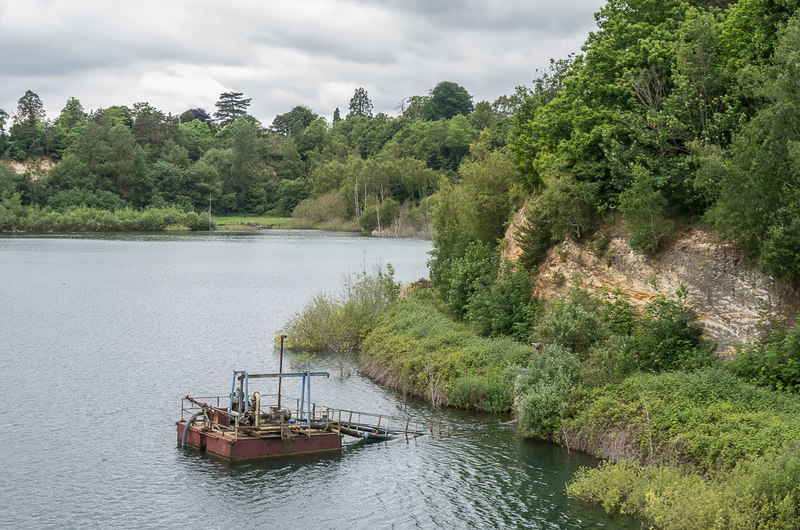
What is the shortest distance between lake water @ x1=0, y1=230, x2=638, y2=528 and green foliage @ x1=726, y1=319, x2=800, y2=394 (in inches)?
342

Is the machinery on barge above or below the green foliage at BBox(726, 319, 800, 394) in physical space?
below

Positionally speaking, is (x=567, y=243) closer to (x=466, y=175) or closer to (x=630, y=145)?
(x=630, y=145)

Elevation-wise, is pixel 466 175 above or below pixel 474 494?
above

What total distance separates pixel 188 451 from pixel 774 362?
28881 mm

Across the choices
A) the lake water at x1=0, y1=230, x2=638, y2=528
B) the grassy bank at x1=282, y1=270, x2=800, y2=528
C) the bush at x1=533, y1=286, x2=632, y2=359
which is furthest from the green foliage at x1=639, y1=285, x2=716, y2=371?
the lake water at x1=0, y1=230, x2=638, y2=528

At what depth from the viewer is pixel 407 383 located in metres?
49.4

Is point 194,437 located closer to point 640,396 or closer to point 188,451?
point 188,451

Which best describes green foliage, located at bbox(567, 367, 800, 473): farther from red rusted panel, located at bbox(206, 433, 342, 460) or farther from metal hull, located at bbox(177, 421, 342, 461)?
metal hull, located at bbox(177, 421, 342, 461)

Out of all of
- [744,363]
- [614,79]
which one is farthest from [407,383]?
[614,79]

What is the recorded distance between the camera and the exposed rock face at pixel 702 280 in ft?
123

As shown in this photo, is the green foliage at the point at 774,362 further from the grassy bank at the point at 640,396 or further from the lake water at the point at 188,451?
the lake water at the point at 188,451

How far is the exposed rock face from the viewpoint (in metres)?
37.4

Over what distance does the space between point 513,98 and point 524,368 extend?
31.7m

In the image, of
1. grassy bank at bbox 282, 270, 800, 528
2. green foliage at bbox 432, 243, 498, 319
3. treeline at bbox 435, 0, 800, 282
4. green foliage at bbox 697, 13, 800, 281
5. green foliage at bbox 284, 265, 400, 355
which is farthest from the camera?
green foliage at bbox 284, 265, 400, 355
